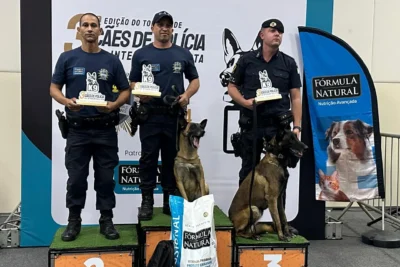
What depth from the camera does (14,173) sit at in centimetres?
505

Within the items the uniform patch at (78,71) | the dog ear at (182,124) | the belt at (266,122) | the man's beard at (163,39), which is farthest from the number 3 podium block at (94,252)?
the man's beard at (163,39)

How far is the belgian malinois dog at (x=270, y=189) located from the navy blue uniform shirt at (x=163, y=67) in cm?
75

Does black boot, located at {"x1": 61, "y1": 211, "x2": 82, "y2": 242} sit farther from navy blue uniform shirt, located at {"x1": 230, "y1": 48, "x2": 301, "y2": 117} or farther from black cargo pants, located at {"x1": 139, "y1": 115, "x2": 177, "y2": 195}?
navy blue uniform shirt, located at {"x1": 230, "y1": 48, "x2": 301, "y2": 117}

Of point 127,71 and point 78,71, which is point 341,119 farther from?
point 78,71

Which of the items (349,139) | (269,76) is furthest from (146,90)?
(349,139)

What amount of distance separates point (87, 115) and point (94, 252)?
860 millimetres

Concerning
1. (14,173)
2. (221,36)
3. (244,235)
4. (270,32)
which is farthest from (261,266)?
(14,173)

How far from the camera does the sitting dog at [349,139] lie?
4039 mm

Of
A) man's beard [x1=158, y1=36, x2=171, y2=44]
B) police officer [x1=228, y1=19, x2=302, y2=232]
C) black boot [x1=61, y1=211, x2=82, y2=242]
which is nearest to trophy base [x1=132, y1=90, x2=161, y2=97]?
man's beard [x1=158, y1=36, x2=171, y2=44]

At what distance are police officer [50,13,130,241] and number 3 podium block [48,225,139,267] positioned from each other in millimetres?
76

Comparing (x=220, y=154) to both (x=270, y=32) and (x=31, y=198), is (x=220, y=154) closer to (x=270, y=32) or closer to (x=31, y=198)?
(x=270, y=32)

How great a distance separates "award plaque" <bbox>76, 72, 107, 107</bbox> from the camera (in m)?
2.68

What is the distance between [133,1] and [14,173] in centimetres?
251

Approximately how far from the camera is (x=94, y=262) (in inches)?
110
